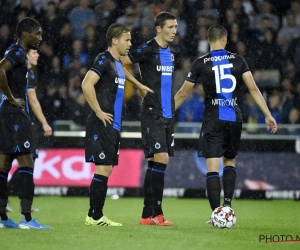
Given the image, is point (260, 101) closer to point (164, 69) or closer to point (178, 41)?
point (164, 69)

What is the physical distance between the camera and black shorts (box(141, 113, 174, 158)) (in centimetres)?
831

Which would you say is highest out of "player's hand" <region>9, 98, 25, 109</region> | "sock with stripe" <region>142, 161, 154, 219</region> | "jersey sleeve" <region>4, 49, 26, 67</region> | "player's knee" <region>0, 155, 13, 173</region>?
"jersey sleeve" <region>4, 49, 26, 67</region>

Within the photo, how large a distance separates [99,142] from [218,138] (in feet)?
4.22

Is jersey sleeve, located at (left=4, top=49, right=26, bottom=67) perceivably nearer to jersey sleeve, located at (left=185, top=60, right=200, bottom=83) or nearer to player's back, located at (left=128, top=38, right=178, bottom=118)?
player's back, located at (left=128, top=38, right=178, bottom=118)

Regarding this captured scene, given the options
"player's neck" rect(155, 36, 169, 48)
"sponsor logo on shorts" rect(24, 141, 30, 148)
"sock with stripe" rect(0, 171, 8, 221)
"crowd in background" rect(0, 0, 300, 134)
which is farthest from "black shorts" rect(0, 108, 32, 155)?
"crowd in background" rect(0, 0, 300, 134)

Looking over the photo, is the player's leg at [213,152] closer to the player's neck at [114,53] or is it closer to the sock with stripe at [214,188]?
the sock with stripe at [214,188]

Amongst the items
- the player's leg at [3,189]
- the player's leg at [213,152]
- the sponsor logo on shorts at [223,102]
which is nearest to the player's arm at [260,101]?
the sponsor logo on shorts at [223,102]

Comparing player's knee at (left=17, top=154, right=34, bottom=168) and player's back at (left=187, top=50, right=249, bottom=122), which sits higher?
player's back at (left=187, top=50, right=249, bottom=122)

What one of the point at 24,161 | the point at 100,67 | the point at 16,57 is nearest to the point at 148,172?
the point at 100,67

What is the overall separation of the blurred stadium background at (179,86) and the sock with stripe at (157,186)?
14.5ft

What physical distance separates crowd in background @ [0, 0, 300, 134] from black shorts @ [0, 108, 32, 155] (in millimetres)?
5931

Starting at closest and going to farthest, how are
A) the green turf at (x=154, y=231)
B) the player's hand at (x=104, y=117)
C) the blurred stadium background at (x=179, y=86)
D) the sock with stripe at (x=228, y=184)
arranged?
the green turf at (x=154, y=231)
the player's hand at (x=104, y=117)
the sock with stripe at (x=228, y=184)
the blurred stadium background at (x=179, y=86)

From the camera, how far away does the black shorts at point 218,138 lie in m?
8.28

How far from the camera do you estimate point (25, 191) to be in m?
7.59
